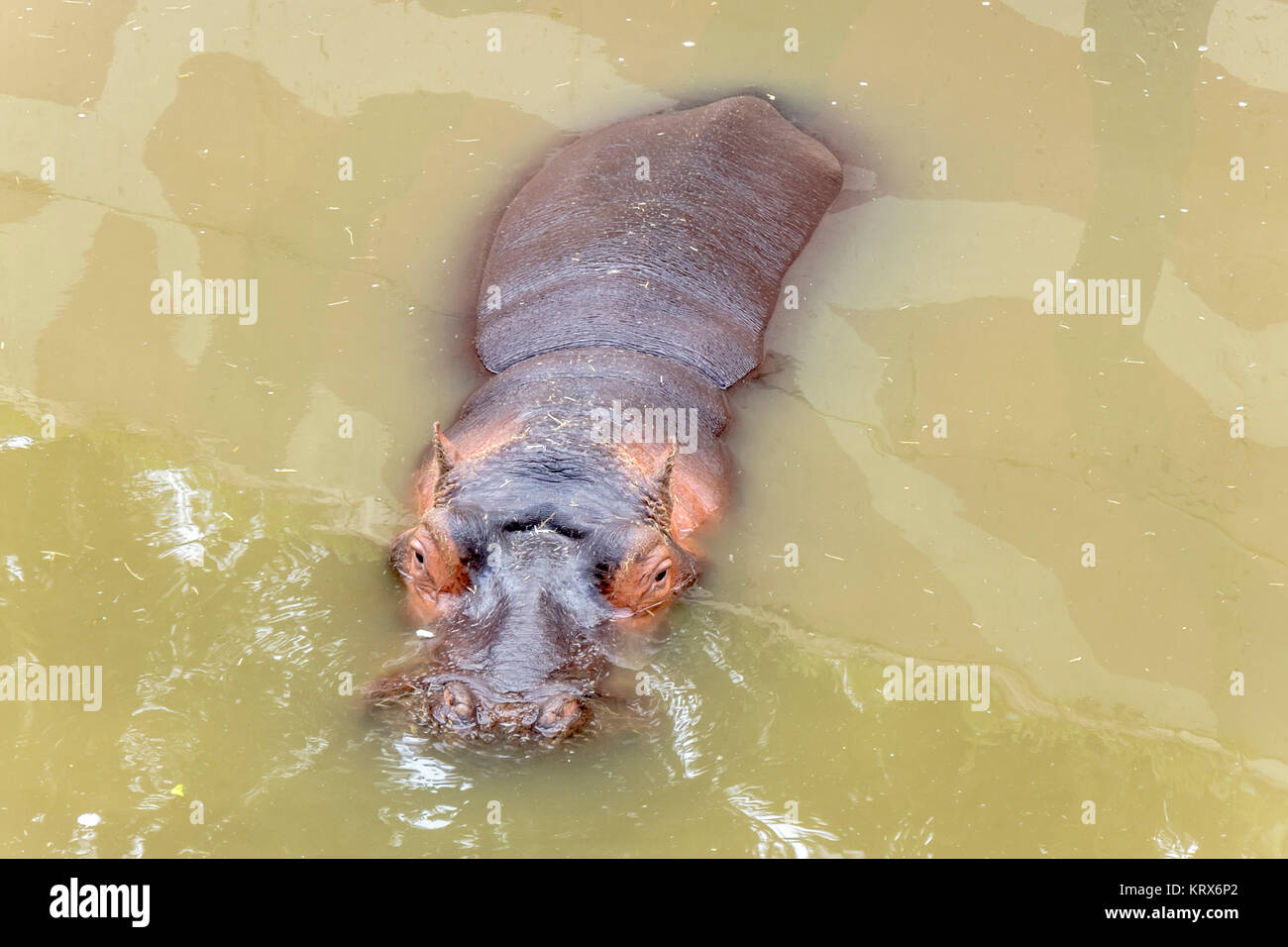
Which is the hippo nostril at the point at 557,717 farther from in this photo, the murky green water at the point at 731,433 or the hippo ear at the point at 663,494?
the hippo ear at the point at 663,494

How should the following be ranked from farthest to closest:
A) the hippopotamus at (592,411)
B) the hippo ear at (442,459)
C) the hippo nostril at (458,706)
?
the hippo ear at (442,459) → the hippopotamus at (592,411) → the hippo nostril at (458,706)

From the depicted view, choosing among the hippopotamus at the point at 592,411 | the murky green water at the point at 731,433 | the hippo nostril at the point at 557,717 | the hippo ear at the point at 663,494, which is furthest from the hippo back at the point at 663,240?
the hippo nostril at the point at 557,717

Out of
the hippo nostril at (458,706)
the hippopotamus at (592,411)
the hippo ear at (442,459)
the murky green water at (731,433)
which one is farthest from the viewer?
the hippo ear at (442,459)

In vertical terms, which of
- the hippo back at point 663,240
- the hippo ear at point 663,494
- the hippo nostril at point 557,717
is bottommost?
the hippo nostril at point 557,717

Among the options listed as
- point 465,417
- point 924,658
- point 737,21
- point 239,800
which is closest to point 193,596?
point 239,800

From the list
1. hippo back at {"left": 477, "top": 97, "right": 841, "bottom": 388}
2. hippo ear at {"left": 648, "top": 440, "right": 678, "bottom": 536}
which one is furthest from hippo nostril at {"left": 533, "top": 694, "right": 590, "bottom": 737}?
hippo back at {"left": 477, "top": 97, "right": 841, "bottom": 388}

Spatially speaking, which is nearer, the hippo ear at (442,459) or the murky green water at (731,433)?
the murky green water at (731,433)

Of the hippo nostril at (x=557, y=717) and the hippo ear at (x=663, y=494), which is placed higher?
the hippo ear at (x=663, y=494)
